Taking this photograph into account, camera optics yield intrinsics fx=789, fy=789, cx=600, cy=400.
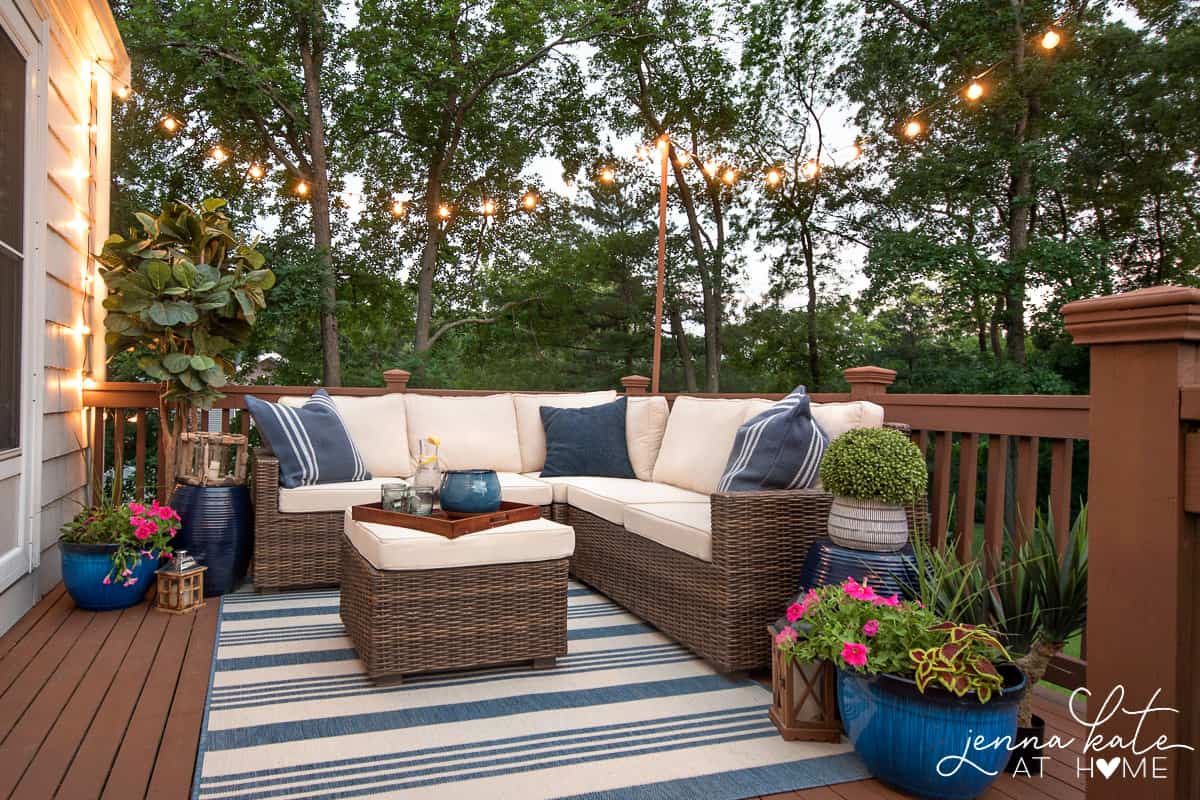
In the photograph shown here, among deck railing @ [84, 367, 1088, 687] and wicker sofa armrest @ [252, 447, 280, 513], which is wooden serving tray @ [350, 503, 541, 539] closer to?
wicker sofa armrest @ [252, 447, 280, 513]

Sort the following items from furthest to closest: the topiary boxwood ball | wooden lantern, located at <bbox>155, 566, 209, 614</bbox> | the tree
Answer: the tree → wooden lantern, located at <bbox>155, 566, 209, 614</bbox> → the topiary boxwood ball

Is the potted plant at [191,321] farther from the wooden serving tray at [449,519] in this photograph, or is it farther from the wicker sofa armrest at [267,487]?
the wooden serving tray at [449,519]

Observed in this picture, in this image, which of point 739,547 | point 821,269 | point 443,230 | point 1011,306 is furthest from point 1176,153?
point 739,547

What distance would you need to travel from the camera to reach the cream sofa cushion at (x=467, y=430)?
4.32m

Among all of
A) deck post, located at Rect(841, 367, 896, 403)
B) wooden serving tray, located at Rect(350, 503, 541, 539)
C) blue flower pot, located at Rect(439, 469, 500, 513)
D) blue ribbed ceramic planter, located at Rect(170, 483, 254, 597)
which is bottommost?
blue ribbed ceramic planter, located at Rect(170, 483, 254, 597)

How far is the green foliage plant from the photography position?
1739 mm

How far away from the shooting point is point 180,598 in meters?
3.16

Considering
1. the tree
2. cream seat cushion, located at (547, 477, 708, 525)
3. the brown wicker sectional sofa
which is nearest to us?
the brown wicker sectional sofa

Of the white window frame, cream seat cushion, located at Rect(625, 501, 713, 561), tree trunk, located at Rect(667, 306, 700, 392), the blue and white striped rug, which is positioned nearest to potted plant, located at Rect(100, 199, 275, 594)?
the white window frame

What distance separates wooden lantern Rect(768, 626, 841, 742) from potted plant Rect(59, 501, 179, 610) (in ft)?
8.25

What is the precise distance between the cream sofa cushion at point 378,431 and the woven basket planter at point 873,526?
8.40 feet

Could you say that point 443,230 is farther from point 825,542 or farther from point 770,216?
point 825,542

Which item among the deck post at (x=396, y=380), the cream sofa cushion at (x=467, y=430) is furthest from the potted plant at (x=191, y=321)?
the cream sofa cushion at (x=467, y=430)

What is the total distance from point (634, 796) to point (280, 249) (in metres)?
9.46
